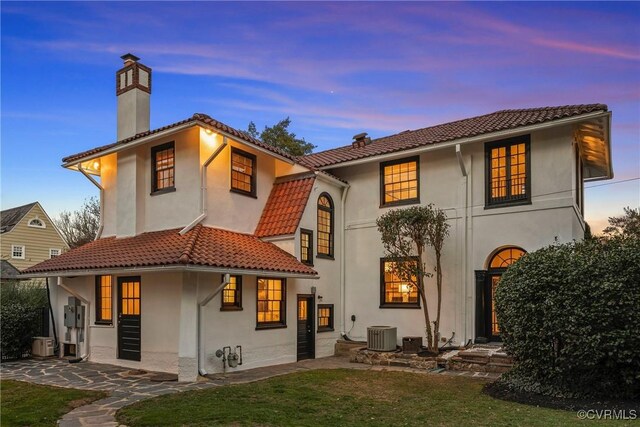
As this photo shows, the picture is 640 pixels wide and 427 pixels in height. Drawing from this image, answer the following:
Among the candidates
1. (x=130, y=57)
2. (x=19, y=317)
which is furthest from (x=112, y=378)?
(x=130, y=57)

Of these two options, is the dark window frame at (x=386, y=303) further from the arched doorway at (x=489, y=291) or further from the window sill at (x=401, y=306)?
the arched doorway at (x=489, y=291)

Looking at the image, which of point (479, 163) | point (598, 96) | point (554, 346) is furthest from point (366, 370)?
point (598, 96)

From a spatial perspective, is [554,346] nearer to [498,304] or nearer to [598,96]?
[498,304]

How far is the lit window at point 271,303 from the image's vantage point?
40.5 feet

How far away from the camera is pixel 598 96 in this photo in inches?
615

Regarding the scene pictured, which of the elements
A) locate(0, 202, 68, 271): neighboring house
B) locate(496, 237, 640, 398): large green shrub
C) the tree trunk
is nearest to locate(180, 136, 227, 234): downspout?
the tree trunk

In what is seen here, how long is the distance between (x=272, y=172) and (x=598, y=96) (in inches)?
439

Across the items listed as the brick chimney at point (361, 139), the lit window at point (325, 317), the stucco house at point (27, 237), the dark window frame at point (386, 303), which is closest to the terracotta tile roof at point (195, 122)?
the brick chimney at point (361, 139)

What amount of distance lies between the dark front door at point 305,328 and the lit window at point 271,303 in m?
0.85

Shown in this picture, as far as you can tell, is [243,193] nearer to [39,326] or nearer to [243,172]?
[243,172]

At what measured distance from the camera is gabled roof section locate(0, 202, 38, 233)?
1161 inches

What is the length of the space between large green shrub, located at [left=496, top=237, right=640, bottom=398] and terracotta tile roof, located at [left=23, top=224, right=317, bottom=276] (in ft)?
18.7

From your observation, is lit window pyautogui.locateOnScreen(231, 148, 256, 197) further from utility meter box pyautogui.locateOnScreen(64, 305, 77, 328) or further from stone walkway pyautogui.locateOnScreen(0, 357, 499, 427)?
utility meter box pyautogui.locateOnScreen(64, 305, 77, 328)

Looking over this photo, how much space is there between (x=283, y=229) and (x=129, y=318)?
4657mm
